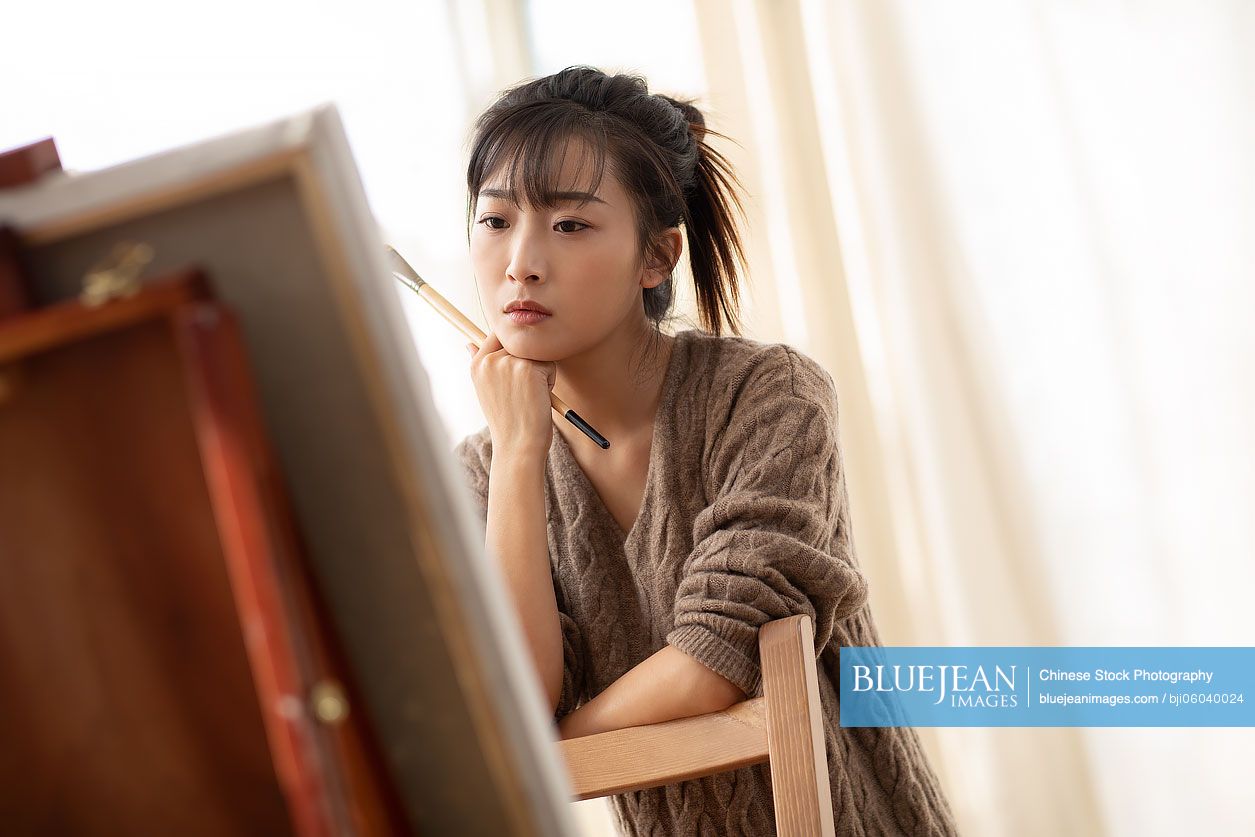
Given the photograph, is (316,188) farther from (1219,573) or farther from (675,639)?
(1219,573)

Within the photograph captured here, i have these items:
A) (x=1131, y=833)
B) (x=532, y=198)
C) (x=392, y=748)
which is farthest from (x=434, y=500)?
(x=1131, y=833)

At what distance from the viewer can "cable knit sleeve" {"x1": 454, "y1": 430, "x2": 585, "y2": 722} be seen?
1132 mm

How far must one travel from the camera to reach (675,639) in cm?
94

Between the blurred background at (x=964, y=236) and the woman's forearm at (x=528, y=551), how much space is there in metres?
0.62

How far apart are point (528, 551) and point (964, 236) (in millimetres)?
1108

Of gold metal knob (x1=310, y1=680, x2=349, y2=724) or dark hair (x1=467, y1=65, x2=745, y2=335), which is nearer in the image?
gold metal knob (x1=310, y1=680, x2=349, y2=724)

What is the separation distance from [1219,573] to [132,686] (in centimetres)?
166

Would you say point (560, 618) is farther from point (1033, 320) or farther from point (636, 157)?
point (1033, 320)

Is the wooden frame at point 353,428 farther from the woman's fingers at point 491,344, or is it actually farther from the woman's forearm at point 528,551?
the woman's fingers at point 491,344

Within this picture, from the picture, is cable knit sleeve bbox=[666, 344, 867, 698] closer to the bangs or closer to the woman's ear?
the woman's ear

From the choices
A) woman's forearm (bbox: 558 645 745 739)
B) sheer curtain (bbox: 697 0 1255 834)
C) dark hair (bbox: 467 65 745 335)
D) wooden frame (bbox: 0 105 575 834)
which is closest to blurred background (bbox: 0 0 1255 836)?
sheer curtain (bbox: 697 0 1255 834)

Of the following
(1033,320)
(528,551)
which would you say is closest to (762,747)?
(528,551)

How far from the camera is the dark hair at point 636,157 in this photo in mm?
1121

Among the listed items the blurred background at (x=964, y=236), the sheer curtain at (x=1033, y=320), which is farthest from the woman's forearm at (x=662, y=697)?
the sheer curtain at (x=1033, y=320)
